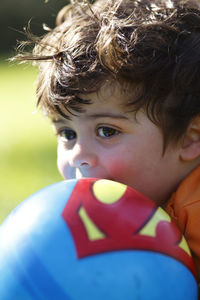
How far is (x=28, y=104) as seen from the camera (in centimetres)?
819

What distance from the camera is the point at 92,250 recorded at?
1991 millimetres

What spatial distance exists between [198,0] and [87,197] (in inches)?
66.8

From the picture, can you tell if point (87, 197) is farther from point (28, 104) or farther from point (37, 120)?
point (28, 104)

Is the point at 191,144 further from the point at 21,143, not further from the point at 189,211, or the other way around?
the point at 21,143

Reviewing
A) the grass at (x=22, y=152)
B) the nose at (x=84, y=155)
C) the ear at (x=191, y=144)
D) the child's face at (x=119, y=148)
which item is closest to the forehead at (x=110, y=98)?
the child's face at (x=119, y=148)

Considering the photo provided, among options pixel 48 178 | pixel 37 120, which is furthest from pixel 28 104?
pixel 48 178

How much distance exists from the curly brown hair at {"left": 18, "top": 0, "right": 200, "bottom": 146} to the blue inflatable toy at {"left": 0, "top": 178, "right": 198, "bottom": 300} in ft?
1.86

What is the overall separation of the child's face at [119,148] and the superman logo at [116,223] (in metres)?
0.38

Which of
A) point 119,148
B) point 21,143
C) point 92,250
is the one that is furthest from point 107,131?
point 21,143

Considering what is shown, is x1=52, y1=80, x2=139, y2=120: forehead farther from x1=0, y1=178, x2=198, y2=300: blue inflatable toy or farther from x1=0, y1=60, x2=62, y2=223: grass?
x1=0, y1=60, x2=62, y2=223: grass

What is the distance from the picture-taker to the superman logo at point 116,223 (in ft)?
6.63

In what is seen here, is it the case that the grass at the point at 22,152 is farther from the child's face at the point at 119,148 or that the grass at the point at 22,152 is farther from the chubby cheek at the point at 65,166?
the child's face at the point at 119,148

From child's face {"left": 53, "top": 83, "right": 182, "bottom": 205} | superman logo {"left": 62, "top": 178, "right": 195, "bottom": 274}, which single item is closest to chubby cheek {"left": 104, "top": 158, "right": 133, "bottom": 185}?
child's face {"left": 53, "top": 83, "right": 182, "bottom": 205}

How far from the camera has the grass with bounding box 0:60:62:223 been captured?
14.9ft
